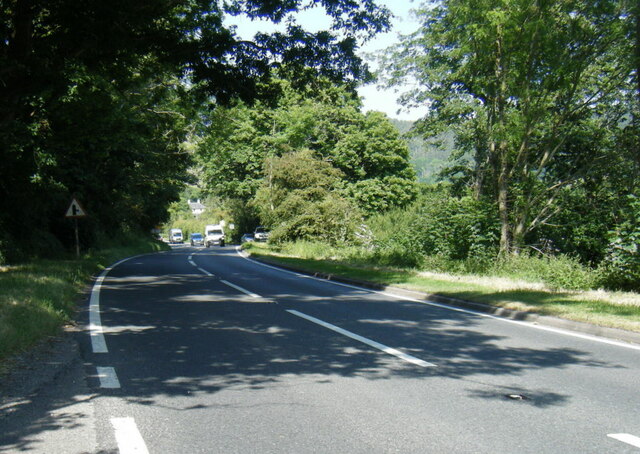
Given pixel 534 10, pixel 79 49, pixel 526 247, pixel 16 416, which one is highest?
pixel 534 10

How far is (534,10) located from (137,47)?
39.6 ft

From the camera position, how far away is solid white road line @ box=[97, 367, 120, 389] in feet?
19.0

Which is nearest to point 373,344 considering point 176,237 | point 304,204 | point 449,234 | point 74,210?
point 449,234

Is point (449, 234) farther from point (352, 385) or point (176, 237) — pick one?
point (176, 237)

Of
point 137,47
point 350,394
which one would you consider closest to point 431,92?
point 137,47

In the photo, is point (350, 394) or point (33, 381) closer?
point (350, 394)

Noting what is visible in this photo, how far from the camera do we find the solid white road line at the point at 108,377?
578cm

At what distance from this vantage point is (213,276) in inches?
800

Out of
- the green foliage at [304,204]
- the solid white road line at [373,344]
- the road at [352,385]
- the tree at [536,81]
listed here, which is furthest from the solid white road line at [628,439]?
the green foliage at [304,204]

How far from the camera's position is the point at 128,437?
433 centimetres

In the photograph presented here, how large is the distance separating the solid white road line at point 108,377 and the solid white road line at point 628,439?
427 centimetres

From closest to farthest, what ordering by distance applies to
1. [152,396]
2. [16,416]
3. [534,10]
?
[16,416] → [152,396] → [534,10]

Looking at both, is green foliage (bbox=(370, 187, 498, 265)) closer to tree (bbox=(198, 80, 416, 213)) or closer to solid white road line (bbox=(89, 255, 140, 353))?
solid white road line (bbox=(89, 255, 140, 353))

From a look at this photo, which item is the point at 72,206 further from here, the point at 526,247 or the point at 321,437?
the point at 321,437
